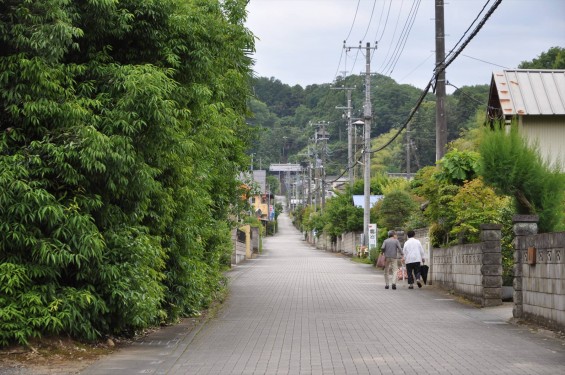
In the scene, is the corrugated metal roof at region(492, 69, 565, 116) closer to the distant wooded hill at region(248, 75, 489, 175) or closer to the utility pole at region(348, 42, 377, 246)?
the distant wooded hill at region(248, 75, 489, 175)

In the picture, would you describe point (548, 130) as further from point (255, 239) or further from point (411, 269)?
point (255, 239)

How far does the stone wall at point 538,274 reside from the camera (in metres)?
13.5

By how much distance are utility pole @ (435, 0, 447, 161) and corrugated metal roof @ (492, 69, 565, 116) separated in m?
7.48

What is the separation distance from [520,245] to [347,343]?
4863mm

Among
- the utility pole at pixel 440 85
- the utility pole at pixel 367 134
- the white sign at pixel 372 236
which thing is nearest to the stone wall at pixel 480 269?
the utility pole at pixel 440 85

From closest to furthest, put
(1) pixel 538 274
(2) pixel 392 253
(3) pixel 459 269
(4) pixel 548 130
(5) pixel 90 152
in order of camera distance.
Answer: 1. (5) pixel 90 152
2. (1) pixel 538 274
3. (3) pixel 459 269
4. (2) pixel 392 253
5. (4) pixel 548 130

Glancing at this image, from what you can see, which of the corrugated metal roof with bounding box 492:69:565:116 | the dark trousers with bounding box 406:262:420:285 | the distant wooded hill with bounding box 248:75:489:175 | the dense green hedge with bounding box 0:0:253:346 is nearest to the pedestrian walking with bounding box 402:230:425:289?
the dark trousers with bounding box 406:262:420:285

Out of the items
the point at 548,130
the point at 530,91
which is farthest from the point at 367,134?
the point at 548,130

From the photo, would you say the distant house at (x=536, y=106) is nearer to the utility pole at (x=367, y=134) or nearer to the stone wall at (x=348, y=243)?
the utility pole at (x=367, y=134)

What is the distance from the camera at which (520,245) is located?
16016mm

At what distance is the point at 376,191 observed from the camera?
68.3 metres

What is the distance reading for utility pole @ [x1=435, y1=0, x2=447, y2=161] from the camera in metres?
25.4

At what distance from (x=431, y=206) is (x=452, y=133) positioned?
5708cm

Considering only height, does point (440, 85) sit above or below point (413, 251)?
above
